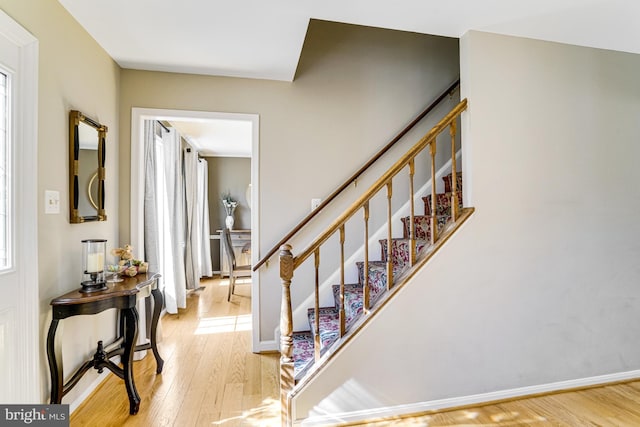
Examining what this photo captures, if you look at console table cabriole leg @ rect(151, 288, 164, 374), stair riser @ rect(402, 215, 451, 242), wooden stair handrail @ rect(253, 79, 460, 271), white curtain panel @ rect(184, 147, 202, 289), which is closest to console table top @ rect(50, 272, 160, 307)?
console table cabriole leg @ rect(151, 288, 164, 374)

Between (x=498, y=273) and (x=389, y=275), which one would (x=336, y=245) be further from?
(x=498, y=273)

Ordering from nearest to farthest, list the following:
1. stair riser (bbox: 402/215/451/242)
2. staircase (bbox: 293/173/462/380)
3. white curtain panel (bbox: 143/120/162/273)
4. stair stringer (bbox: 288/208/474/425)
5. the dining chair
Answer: stair stringer (bbox: 288/208/474/425), staircase (bbox: 293/173/462/380), stair riser (bbox: 402/215/451/242), white curtain panel (bbox: 143/120/162/273), the dining chair

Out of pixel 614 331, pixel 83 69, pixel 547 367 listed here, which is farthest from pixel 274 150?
pixel 614 331

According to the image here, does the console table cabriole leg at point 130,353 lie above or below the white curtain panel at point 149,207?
below

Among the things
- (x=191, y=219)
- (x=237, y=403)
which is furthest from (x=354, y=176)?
(x=191, y=219)

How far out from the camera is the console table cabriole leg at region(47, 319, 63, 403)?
5.49ft

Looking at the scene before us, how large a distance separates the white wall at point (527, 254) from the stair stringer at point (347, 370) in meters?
0.02

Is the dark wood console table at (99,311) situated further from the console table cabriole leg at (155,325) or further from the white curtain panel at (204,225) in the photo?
the white curtain panel at (204,225)

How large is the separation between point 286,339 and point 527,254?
1661 millimetres

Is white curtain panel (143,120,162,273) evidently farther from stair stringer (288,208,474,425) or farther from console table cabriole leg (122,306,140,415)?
stair stringer (288,208,474,425)

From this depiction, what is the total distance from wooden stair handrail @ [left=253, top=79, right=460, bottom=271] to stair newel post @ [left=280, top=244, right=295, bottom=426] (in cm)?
100

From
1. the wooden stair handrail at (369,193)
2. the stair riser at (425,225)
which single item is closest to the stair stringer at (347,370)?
the stair riser at (425,225)

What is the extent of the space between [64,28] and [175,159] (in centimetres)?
240

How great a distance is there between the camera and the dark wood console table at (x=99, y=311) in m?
1.69
